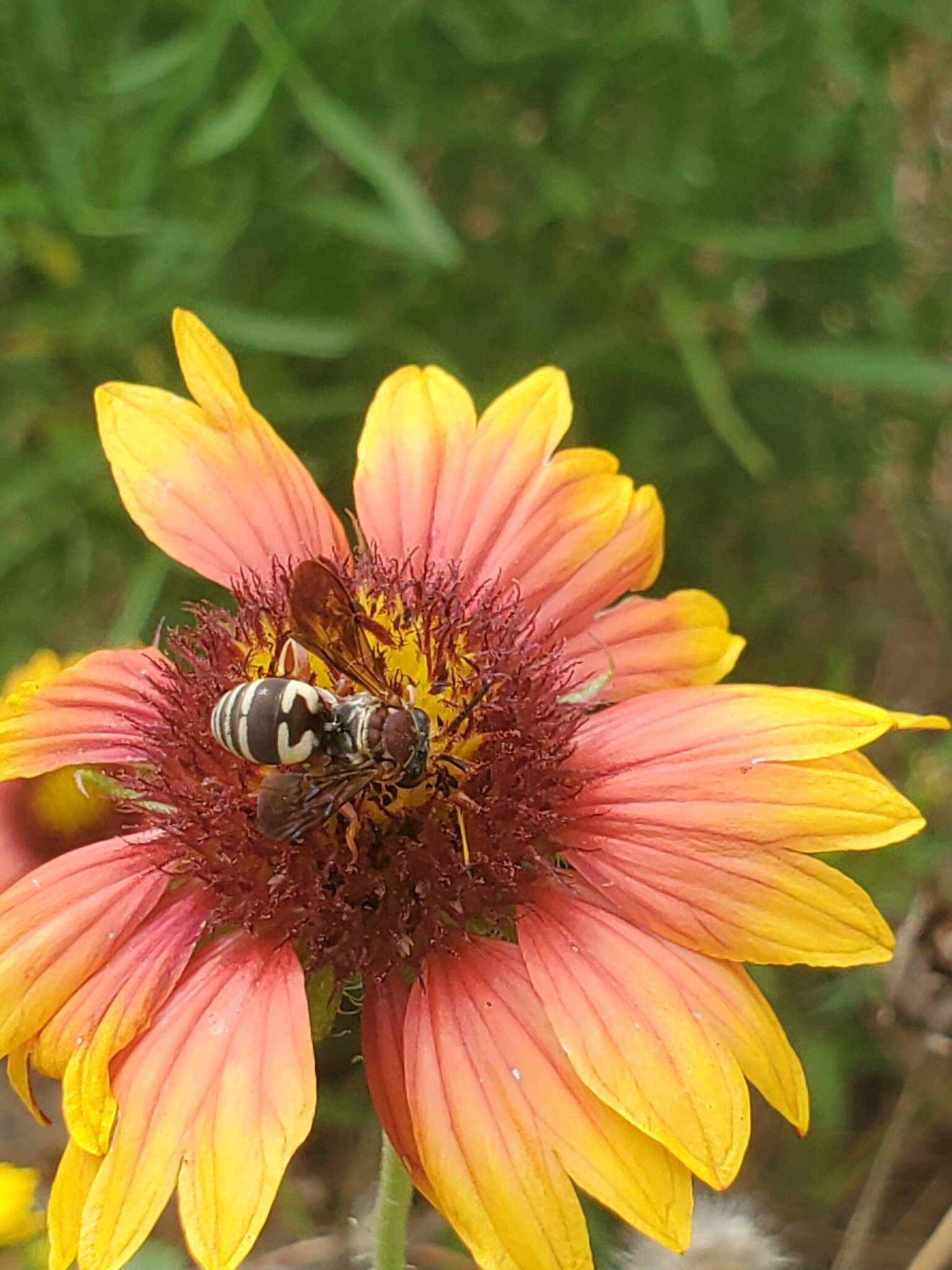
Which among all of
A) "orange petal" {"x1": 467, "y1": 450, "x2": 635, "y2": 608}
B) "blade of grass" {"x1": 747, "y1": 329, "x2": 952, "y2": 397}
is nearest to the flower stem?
"orange petal" {"x1": 467, "y1": 450, "x2": 635, "y2": 608}

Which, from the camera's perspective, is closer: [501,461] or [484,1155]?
[484,1155]

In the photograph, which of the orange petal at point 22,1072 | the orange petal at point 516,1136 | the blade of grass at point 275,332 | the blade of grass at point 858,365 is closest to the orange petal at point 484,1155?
the orange petal at point 516,1136

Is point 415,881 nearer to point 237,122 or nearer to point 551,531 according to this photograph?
point 551,531

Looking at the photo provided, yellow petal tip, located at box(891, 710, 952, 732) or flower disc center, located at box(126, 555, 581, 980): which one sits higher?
flower disc center, located at box(126, 555, 581, 980)

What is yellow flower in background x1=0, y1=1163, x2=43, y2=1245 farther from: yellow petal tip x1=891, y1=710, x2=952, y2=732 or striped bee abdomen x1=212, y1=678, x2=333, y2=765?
yellow petal tip x1=891, y1=710, x2=952, y2=732

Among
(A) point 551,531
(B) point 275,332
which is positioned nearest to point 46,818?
(A) point 551,531

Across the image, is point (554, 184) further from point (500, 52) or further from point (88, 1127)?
point (88, 1127)

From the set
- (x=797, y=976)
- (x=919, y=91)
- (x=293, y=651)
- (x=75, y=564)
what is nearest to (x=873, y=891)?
(x=797, y=976)
